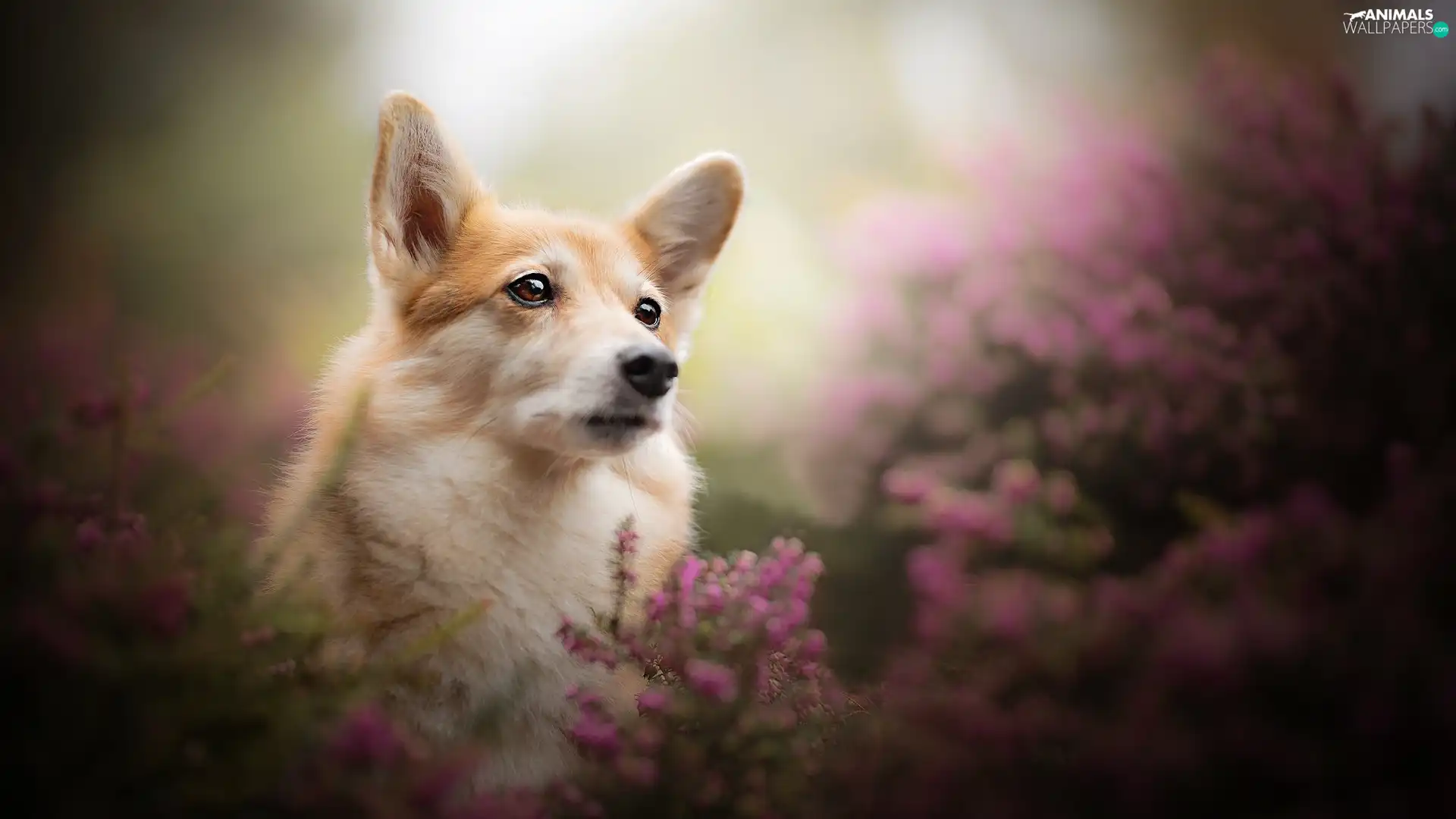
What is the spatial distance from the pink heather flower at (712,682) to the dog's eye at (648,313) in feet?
2.60

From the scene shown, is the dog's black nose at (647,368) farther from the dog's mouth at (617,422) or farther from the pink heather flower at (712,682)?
the pink heather flower at (712,682)

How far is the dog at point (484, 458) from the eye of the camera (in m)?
1.49

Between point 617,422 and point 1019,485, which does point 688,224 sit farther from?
point 1019,485

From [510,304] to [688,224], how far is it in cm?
52

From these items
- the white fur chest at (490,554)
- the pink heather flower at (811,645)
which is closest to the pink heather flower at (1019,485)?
the pink heather flower at (811,645)

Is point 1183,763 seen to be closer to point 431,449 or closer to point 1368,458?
point 1368,458

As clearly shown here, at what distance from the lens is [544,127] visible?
255 centimetres

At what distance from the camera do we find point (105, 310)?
215 cm

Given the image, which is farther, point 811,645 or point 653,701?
point 811,645

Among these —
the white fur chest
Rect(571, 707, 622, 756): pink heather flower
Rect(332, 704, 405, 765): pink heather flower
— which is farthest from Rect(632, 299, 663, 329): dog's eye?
Rect(332, 704, 405, 765): pink heather flower

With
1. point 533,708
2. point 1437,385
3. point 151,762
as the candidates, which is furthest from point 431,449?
point 1437,385

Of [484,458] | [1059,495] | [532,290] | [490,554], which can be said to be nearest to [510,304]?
[532,290]

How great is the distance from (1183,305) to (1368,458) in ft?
1.35

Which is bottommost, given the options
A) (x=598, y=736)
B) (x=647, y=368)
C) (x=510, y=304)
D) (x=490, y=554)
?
(x=598, y=736)
